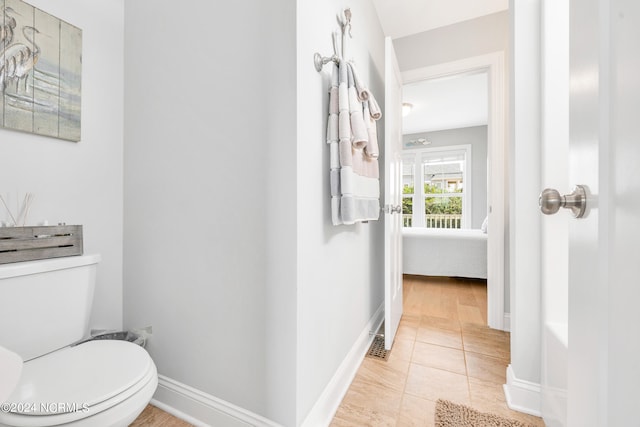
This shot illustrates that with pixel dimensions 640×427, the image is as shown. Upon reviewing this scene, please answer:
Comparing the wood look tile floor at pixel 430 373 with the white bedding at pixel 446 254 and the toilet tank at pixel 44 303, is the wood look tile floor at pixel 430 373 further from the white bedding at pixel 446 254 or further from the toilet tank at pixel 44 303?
the toilet tank at pixel 44 303

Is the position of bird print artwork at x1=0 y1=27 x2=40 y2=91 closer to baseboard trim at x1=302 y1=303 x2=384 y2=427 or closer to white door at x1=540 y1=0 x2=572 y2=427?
baseboard trim at x1=302 y1=303 x2=384 y2=427

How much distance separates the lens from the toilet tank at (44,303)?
1.01 meters

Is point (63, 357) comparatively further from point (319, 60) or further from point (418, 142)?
point (418, 142)

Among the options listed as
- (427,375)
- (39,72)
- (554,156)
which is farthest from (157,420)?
(554,156)

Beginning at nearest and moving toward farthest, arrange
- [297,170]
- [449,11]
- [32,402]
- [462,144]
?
[32,402]
[297,170]
[449,11]
[462,144]

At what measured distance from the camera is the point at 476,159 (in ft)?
19.7

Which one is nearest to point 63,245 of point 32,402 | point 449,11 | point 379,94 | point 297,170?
point 32,402

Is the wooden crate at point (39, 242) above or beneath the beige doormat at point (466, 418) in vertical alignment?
above

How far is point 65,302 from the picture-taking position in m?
1.14

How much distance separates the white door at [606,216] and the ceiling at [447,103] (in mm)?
3077

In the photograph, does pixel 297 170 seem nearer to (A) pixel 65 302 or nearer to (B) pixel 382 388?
(A) pixel 65 302

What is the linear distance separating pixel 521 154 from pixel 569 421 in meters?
1.09

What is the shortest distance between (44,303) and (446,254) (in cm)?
361

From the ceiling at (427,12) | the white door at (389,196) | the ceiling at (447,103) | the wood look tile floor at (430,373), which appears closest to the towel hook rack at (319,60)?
the white door at (389,196)
